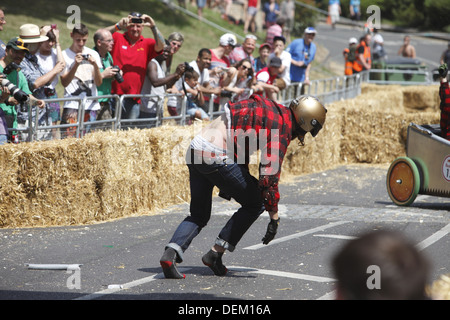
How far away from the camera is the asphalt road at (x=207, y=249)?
6.60 m

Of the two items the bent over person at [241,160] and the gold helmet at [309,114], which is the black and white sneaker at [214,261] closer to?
the bent over person at [241,160]

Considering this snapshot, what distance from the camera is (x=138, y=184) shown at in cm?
1056

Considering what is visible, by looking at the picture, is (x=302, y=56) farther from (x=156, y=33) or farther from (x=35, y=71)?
(x=35, y=71)

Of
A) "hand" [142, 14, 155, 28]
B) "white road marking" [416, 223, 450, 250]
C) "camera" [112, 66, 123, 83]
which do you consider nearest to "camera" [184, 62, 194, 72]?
"hand" [142, 14, 155, 28]

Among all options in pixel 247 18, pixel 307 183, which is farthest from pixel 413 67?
pixel 307 183

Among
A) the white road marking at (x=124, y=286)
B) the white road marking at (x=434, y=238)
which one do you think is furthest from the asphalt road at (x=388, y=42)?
the white road marking at (x=124, y=286)

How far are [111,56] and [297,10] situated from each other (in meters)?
24.7

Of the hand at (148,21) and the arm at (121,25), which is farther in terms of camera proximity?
the arm at (121,25)

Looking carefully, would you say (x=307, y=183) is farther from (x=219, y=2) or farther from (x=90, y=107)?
(x=219, y=2)

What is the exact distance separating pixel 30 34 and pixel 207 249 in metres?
4.23

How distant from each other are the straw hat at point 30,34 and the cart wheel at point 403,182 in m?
5.53

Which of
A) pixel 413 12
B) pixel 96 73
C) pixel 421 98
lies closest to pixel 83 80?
pixel 96 73

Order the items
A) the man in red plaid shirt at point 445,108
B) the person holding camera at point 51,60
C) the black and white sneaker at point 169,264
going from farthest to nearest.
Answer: the man in red plaid shirt at point 445,108 → the person holding camera at point 51,60 → the black and white sneaker at point 169,264

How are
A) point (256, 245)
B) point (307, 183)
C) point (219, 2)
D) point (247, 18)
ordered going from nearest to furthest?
point (256, 245) → point (307, 183) → point (247, 18) → point (219, 2)
